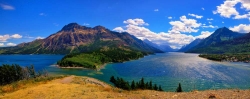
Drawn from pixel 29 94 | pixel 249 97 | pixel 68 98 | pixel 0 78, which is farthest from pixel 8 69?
pixel 249 97

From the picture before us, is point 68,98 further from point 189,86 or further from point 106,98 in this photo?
point 189,86

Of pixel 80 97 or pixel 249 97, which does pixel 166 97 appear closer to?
pixel 249 97

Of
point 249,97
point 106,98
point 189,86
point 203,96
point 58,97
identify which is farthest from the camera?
point 189,86

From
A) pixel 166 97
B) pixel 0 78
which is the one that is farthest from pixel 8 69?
pixel 166 97

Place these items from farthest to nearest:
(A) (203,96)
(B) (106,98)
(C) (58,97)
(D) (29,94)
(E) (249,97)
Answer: (D) (29,94) → (C) (58,97) → (B) (106,98) → (A) (203,96) → (E) (249,97)

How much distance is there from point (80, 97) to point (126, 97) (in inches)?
250

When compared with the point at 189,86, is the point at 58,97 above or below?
above

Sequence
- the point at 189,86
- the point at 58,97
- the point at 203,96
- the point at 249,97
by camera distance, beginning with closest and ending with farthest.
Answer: the point at 249,97
the point at 203,96
the point at 58,97
the point at 189,86

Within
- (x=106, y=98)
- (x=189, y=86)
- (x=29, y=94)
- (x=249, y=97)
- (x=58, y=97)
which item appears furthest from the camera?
(x=189, y=86)

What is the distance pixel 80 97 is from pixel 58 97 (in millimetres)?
3424

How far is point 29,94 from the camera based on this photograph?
3145cm

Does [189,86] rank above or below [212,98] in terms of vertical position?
below

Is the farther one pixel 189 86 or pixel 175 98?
pixel 189 86

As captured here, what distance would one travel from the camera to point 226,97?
75.6 ft
